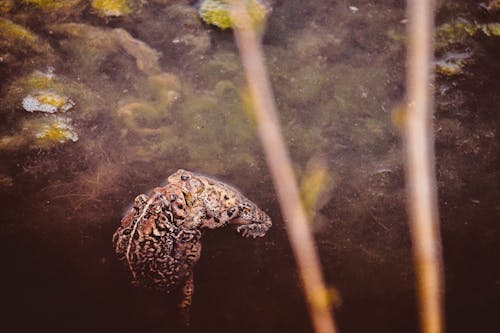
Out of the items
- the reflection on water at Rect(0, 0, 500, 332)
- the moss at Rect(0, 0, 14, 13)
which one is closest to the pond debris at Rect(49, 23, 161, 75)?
the reflection on water at Rect(0, 0, 500, 332)

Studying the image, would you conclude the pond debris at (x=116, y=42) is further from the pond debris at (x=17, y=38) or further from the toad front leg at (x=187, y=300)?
the toad front leg at (x=187, y=300)

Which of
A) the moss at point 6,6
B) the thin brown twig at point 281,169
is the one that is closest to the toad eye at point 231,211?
the thin brown twig at point 281,169

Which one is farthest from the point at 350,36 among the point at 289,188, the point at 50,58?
the point at 50,58

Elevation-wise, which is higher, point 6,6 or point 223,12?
point 223,12

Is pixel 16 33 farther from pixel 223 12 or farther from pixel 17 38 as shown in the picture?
pixel 223 12

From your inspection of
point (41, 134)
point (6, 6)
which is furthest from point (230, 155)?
point (6, 6)
